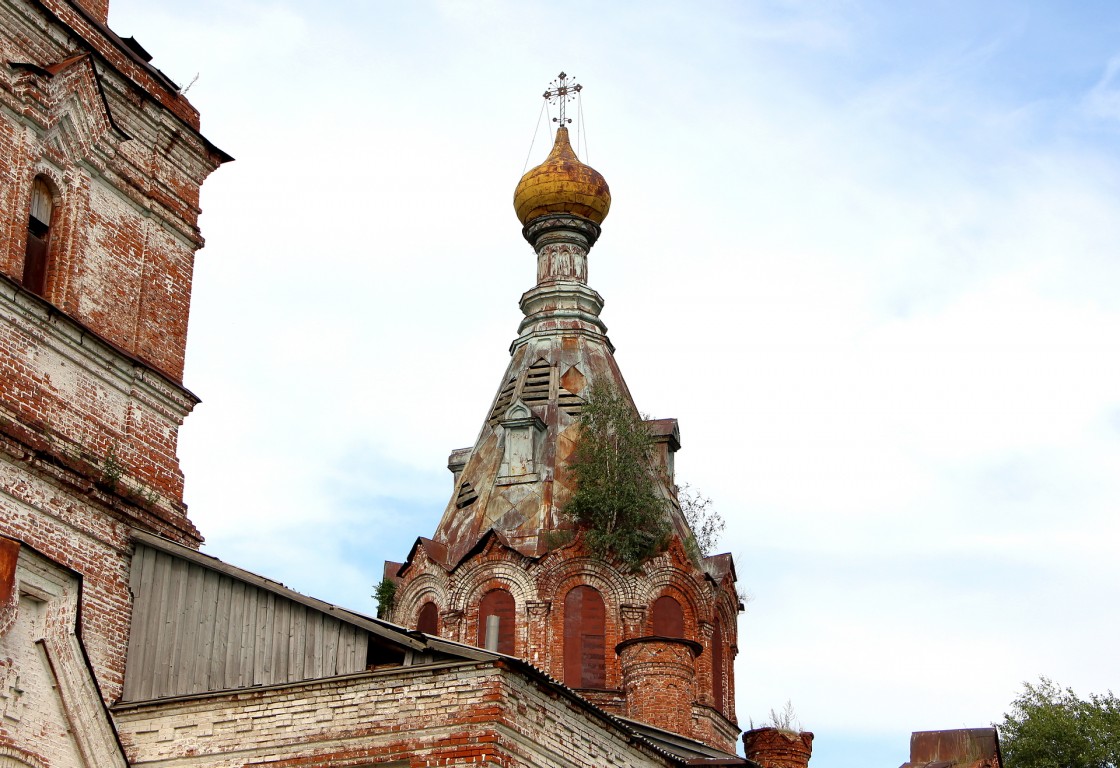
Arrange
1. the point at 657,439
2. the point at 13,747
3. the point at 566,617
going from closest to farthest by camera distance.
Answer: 1. the point at 13,747
2. the point at 566,617
3. the point at 657,439

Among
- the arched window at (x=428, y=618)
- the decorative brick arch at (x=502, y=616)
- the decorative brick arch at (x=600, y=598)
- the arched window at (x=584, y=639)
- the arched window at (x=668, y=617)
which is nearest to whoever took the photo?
the arched window at (x=584, y=639)

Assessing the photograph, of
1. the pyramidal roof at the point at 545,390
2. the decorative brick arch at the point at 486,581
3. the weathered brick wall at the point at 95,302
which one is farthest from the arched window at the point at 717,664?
the weathered brick wall at the point at 95,302

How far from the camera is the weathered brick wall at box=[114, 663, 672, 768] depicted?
12.1 m

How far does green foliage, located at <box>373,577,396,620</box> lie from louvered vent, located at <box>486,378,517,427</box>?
2.94 m

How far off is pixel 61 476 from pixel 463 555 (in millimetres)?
10463

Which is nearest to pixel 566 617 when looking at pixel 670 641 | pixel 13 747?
pixel 670 641

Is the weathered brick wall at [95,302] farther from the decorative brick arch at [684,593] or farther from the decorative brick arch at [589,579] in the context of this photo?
the decorative brick arch at [684,593]

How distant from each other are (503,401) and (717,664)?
16.6 feet

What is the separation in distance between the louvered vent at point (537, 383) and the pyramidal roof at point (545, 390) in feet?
0.05

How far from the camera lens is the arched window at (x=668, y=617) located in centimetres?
2272

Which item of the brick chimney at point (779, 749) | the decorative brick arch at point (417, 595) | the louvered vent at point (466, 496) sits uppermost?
the louvered vent at point (466, 496)

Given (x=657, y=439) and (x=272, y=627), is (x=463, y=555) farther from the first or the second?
(x=272, y=627)

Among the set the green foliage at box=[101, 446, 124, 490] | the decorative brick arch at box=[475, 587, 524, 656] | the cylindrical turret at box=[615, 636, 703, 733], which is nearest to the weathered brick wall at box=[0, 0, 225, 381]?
the green foliage at box=[101, 446, 124, 490]

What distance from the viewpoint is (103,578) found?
1346 cm
